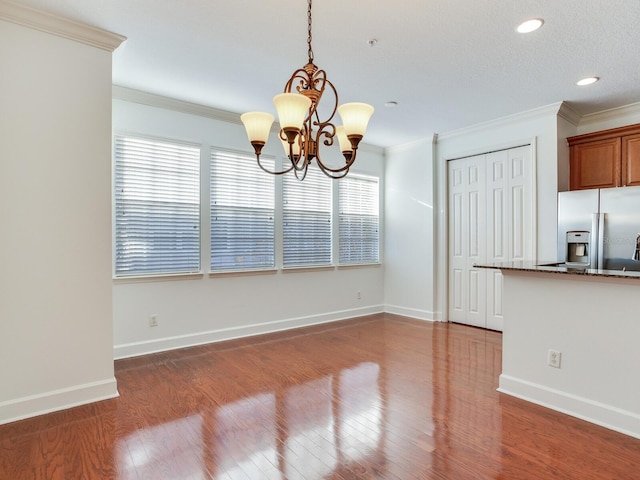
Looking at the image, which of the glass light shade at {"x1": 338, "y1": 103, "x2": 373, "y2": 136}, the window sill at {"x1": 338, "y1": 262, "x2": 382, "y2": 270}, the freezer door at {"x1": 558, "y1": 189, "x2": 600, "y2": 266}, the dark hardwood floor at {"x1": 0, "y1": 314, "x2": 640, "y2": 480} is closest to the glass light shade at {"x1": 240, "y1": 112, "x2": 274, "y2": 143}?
the glass light shade at {"x1": 338, "y1": 103, "x2": 373, "y2": 136}

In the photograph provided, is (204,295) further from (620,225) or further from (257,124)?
(620,225)

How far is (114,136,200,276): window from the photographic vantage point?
3.72 m

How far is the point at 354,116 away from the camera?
2.12 meters

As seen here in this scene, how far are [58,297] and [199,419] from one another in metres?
1.34

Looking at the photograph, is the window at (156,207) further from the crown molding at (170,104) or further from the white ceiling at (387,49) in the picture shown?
the white ceiling at (387,49)

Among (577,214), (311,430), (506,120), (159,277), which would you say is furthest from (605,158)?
(159,277)

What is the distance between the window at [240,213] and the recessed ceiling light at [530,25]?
3061 millimetres

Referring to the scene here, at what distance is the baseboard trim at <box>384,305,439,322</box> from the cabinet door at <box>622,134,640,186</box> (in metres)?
2.85

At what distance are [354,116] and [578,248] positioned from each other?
10.8 feet

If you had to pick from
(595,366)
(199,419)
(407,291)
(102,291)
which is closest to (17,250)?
(102,291)

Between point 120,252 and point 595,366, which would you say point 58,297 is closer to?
point 120,252

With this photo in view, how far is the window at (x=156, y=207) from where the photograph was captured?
372cm

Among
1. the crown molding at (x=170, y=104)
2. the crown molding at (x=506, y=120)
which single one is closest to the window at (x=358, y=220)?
the crown molding at (x=506, y=120)

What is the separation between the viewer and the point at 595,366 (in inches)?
96.8
